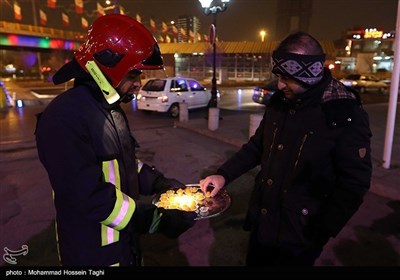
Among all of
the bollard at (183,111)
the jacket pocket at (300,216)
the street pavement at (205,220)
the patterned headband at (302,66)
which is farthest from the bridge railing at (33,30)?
the jacket pocket at (300,216)

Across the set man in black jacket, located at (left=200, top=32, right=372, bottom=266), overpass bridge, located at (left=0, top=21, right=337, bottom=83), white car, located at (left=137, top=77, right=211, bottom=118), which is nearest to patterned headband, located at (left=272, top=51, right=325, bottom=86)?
man in black jacket, located at (left=200, top=32, right=372, bottom=266)

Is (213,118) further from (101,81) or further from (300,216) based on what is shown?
→ (101,81)

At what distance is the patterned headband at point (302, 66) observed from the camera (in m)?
1.96

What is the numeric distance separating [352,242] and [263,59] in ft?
145

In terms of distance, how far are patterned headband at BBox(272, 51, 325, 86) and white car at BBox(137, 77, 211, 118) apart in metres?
11.7

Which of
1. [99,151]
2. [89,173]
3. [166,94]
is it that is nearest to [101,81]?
[99,151]

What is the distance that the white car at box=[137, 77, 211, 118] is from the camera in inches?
534

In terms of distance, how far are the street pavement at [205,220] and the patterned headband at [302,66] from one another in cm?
114

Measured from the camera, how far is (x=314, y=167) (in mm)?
2021

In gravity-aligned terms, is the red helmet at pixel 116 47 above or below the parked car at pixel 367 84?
above

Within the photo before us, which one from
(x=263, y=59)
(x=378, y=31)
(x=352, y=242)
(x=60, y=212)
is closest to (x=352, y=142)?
(x=60, y=212)

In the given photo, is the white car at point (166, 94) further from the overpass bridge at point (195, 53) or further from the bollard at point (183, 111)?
the overpass bridge at point (195, 53)

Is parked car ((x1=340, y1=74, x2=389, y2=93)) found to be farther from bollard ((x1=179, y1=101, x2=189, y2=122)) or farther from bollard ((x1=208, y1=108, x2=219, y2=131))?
bollard ((x1=208, y1=108, x2=219, y2=131))

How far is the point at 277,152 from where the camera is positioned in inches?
83.7
